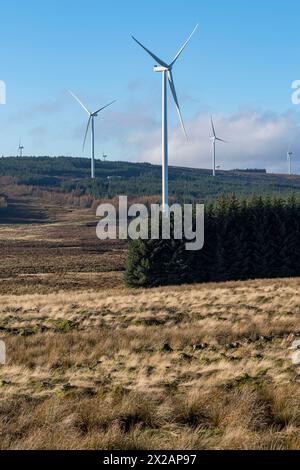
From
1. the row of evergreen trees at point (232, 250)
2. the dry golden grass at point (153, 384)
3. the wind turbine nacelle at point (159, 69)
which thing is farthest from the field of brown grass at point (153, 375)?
the wind turbine nacelle at point (159, 69)

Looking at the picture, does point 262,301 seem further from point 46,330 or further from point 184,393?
point 184,393

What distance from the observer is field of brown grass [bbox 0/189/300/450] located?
766cm

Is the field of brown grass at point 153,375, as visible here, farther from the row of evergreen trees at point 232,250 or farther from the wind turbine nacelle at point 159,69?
the wind turbine nacelle at point 159,69

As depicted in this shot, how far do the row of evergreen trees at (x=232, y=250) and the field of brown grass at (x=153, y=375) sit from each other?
2678 centimetres

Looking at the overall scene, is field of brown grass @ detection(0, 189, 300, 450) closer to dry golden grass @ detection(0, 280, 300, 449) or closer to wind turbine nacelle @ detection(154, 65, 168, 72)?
dry golden grass @ detection(0, 280, 300, 449)

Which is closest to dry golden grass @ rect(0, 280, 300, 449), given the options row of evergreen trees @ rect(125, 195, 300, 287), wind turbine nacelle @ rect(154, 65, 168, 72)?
row of evergreen trees @ rect(125, 195, 300, 287)

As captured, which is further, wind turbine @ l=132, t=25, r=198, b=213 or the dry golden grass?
wind turbine @ l=132, t=25, r=198, b=213

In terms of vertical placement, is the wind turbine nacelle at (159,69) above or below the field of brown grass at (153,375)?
above

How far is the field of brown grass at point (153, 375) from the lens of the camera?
7.66 m

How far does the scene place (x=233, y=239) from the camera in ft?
199

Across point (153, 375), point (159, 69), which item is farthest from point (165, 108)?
point (153, 375)

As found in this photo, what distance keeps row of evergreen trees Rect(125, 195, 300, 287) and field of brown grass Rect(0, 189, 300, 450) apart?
26781 mm

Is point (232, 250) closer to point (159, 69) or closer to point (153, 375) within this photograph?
point (159, 69)

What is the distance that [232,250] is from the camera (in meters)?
60.9
